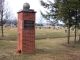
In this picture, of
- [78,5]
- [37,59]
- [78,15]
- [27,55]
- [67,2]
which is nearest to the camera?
[37,59]

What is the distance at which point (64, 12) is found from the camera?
2708cm

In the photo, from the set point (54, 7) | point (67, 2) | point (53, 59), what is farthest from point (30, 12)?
point (54, 7)

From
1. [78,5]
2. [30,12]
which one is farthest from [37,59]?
[78,5]

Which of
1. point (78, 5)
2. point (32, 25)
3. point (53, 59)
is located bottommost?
point (53, 59)

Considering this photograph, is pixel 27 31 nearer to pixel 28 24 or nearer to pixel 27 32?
pixel 27 32

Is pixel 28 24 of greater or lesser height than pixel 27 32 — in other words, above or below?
above

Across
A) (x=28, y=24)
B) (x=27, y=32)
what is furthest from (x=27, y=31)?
(x=28, y=24)

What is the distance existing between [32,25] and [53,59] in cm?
336

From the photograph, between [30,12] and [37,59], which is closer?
[37,59]

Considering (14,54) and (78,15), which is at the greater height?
(78,15)

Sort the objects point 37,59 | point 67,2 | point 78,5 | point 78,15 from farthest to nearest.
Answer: point 78,15
point 67,2
point 78,5
point 37,59

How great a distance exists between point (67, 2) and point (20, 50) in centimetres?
833

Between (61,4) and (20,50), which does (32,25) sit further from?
(61,4)

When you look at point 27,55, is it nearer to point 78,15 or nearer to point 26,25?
point 26,25
